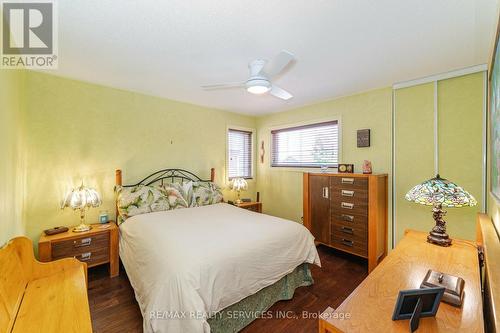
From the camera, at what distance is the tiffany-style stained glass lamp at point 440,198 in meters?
1.58

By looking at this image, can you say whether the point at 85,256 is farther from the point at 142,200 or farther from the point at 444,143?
the point at 444,143

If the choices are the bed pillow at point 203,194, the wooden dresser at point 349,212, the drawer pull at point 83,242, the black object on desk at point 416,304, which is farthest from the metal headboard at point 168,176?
the black object on desk at point 416,304

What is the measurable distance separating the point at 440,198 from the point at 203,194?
9.35 ft

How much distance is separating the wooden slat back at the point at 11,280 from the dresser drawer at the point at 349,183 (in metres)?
3.20

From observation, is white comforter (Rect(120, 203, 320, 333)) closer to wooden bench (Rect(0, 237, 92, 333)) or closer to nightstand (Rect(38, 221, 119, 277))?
nightstand (Rect(38, 221, 119, 277))

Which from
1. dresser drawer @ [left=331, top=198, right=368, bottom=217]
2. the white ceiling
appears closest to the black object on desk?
the white ceiling

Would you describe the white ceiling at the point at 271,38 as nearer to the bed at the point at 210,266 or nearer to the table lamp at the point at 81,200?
the table lamp at the point at 81,200

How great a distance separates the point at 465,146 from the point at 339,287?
2123 millimetres

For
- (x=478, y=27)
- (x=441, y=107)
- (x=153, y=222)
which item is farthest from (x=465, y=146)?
(x=153, y=222)

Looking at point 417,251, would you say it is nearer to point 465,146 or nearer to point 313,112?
point 465,146

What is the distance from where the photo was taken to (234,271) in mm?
1673

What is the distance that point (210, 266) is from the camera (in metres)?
1.56

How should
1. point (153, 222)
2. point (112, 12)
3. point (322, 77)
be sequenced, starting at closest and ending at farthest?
point (112, 12) → point (153, 222) → point (322, 77)

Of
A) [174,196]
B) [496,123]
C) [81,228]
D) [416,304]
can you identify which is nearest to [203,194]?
[174,196]
